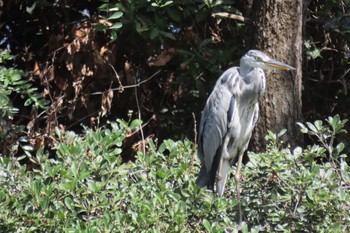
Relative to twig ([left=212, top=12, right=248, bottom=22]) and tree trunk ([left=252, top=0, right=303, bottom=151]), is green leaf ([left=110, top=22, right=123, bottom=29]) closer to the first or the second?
twig ([left=212, top=12, right=248, bottom=22])

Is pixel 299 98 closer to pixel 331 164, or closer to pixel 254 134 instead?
pixel 254 134

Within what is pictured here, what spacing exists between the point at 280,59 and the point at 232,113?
2.37ft

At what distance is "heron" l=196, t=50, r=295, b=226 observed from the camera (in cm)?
513

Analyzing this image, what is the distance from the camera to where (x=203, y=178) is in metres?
4.96

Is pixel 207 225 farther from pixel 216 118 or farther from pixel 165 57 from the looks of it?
pixel 165 57

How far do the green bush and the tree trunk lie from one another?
3.54ft

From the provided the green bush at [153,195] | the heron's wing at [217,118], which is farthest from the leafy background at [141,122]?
the heron's wing at [217,118]

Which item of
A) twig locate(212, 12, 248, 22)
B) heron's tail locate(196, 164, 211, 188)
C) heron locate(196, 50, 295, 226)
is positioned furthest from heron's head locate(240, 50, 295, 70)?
heron's tail locate(196, 164, 211, 188)

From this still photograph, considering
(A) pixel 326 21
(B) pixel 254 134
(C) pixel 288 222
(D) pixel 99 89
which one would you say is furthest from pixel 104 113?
(C) pixel 288 222

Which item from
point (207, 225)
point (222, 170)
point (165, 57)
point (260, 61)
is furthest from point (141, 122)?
point (165, 57)

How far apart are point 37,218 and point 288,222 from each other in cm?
118

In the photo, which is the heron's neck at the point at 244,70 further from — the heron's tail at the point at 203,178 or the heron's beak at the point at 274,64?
the heron's tail at the point at 203,178

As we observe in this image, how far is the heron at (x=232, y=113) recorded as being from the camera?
513 centimetres

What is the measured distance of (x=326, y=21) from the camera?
5945mm
